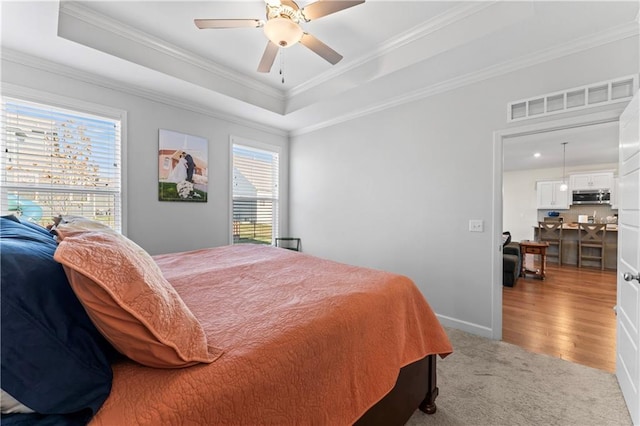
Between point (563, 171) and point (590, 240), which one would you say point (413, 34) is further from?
point (563, 171)

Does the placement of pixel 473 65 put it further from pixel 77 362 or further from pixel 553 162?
pixel 553 162

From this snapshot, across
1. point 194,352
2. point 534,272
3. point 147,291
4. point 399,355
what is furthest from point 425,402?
point 534,272

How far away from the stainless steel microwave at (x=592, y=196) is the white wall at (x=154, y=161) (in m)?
8.62

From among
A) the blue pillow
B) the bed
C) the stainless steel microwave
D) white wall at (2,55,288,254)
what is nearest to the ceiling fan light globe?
the bed

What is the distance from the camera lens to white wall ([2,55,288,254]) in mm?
2623

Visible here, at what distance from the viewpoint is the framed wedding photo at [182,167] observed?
3.23 m

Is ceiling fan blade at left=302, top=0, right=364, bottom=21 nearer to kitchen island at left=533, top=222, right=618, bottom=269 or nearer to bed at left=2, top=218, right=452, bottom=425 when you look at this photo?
bed at left=2, top=218, right=452, bottom=425

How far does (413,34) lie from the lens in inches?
97.2

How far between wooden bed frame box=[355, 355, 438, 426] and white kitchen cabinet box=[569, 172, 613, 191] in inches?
328

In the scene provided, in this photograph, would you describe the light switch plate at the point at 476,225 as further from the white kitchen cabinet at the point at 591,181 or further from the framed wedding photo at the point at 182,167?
the white kitchen cabinet at the point at 591,181

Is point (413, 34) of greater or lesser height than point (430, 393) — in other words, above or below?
above

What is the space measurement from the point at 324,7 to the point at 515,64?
6.51ft

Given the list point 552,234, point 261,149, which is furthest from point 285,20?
point 552,234

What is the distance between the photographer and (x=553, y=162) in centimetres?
704
